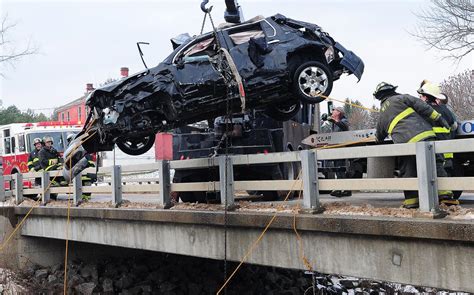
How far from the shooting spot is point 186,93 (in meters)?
7.31

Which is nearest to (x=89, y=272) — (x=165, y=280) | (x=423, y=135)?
(x=165, y=280)

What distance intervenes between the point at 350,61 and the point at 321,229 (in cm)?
306

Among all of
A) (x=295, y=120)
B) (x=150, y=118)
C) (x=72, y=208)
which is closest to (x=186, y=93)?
(x=150, y=118)

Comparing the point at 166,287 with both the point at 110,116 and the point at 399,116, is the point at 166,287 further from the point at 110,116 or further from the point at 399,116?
the point at 399,116

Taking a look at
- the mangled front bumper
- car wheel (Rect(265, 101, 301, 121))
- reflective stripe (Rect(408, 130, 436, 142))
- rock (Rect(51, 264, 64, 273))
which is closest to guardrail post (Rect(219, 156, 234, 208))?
car wheel (Rect(265, 101, 301, 121))

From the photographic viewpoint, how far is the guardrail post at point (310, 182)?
5.98m

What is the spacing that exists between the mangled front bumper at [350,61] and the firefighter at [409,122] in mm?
1823

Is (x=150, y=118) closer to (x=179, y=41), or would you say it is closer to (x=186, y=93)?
(x=186, y=93)

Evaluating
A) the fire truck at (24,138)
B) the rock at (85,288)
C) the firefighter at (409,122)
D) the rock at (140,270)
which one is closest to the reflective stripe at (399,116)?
the firefighter at (409,122)

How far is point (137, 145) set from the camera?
8250 mm

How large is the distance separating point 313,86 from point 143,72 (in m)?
2.25

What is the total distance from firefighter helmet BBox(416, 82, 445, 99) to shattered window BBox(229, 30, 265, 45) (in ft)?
7.78

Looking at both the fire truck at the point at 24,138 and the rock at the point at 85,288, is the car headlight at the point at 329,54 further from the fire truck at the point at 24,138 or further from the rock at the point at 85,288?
the fire truck at the point at 24,138

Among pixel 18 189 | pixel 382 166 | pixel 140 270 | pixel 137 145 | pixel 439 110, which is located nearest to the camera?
pixel 439 110
